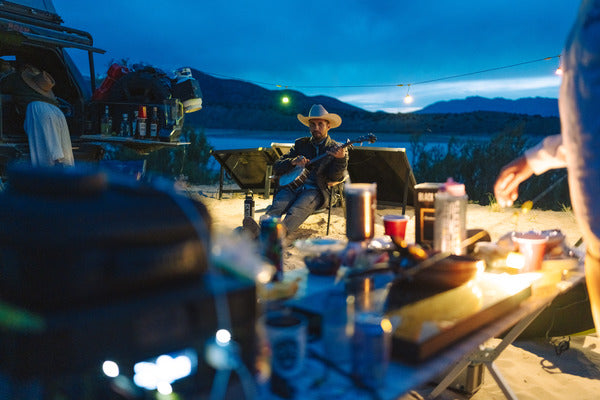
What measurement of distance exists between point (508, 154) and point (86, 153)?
8.11 m

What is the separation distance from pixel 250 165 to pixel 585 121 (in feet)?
23.3

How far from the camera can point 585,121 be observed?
149 cm

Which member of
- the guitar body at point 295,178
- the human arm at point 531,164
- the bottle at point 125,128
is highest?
the bottle at point 125,128

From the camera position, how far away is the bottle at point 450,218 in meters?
2.19

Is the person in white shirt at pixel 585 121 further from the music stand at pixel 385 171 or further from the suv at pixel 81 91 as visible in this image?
the suv at pixel 81 91

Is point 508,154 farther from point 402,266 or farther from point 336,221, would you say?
point 402,266

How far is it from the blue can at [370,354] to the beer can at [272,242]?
782mm

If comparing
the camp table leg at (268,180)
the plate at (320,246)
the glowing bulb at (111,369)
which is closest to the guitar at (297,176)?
the camp table leg at (268,180)

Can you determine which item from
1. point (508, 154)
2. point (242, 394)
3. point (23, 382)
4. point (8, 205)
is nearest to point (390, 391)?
point (242, 394)

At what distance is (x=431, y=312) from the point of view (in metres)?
1.49

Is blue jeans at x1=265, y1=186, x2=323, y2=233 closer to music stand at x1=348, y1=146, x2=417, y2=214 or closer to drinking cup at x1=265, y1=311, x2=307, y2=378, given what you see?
music stand at x1=348, y1=146, x2=417, y2=214

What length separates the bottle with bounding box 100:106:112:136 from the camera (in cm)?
723

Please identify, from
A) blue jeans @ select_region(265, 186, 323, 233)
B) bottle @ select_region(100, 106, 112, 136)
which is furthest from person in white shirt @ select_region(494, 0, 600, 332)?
bottle @ select_region(100, 106, 112, 136)

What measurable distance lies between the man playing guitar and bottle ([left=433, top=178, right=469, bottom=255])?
3472 millimetres
